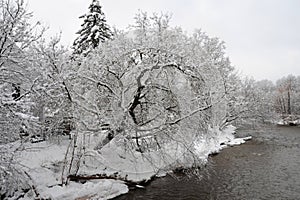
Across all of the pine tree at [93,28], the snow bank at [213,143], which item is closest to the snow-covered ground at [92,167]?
the snow bank at [213,143]

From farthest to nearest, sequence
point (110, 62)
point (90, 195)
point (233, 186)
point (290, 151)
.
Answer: point (290, 151)
point (110, 62)
point (233, 186)
point (90, 195)

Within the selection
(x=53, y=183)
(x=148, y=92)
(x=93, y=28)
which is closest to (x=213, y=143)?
Result: (x=148, y=92)

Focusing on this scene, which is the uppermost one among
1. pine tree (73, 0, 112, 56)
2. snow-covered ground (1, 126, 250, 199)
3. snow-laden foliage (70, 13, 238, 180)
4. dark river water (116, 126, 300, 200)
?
pine tree (73, 0, 112, 56)

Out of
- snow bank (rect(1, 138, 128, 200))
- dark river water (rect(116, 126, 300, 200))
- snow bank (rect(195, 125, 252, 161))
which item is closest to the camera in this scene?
snow bank (rect(1, 138, 128, 200))

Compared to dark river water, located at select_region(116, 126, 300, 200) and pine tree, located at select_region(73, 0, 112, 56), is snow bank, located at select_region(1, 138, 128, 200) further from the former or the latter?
pine tree, located at select_region(73, 0, 112, 56)

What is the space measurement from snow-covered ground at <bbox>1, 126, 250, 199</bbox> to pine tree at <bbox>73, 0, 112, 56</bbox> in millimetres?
8346

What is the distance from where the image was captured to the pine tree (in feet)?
62.8

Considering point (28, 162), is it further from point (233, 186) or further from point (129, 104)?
point (233, 186)

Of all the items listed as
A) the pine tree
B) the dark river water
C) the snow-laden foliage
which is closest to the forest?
the snow-laden foliage

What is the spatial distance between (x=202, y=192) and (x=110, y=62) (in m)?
5.84

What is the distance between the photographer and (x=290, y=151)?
17297mm

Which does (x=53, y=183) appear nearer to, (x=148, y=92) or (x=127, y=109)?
(x=127, y=109)

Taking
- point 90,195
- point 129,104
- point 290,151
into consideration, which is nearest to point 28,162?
point 90,195

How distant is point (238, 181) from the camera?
1137 cm
